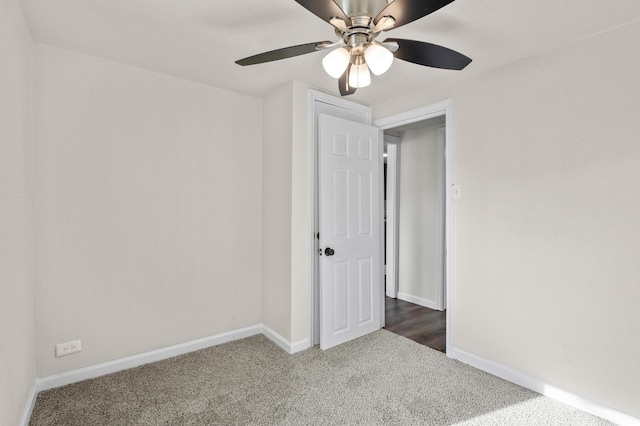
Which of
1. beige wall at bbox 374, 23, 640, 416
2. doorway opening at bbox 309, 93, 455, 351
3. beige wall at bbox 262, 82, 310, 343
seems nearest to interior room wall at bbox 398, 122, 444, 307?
doorway opening at bbox 309, 93, 455, 351

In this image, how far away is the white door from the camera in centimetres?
289

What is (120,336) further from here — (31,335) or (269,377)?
(269,377)

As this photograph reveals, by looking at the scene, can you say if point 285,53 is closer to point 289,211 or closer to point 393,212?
point 289,211

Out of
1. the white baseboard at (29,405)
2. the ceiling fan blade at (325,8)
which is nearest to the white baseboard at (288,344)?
the white baseboard at (29,405)

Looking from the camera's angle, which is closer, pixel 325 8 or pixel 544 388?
pixel 325 8

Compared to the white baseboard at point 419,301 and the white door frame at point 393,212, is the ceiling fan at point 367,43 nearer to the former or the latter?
the white door frame at point 393,212

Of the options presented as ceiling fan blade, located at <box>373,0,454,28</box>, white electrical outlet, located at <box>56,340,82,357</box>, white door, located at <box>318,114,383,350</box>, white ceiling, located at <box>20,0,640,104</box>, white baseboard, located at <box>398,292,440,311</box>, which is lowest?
white baseboard, located at <box>398,292,440,311</box>

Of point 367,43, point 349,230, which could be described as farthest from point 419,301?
point 367,43

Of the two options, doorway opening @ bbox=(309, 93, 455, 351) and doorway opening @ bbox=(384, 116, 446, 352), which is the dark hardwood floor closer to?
doorway opening @ bbox=(384, 116, 446, 352)

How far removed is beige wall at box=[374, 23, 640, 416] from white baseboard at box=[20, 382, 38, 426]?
2.95 m

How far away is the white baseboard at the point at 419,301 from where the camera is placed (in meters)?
4.09

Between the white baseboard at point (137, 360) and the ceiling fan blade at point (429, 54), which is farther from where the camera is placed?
the white baseboard at point (137, 360)

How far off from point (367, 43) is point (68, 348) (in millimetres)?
2725

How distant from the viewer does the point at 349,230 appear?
307 cm
